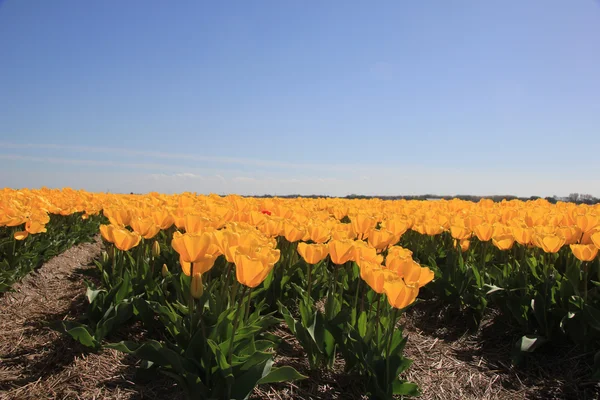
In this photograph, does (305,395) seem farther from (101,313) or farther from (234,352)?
(101,313)

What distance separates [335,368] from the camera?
3.03 metres

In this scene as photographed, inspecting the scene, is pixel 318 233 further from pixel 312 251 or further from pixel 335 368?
pixel 335 368

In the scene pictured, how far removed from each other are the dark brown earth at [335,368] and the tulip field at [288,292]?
13 centimetres

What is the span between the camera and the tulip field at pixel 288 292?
2326 mm

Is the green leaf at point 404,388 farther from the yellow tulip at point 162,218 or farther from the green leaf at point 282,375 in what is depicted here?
the yellow tulip at point 162,218

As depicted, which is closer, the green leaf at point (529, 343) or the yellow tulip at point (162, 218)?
the green leaf at point (529, 343)

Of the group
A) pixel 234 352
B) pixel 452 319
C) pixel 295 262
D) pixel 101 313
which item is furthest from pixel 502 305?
pixel 101 313

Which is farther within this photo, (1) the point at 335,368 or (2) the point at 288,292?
(2) the point at 288,292

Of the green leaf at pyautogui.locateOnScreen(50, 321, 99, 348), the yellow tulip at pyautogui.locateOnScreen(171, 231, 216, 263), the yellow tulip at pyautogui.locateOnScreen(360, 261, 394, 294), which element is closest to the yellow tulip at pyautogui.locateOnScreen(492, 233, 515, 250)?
the yellow tulip at pyautogui.locateOnScreen(360, 261, 394, 294)

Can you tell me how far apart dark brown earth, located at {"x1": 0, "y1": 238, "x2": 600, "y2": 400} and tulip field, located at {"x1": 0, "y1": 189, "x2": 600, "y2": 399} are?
0.43 feet

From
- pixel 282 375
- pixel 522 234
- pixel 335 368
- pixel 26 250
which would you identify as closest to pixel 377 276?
pixel 282 375

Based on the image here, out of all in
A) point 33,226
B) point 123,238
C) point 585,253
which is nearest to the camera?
point 123,238

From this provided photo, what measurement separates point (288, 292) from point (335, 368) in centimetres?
123

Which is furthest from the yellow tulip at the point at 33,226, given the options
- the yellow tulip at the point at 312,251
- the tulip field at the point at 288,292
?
the yellow tulip at the point at 312,251
